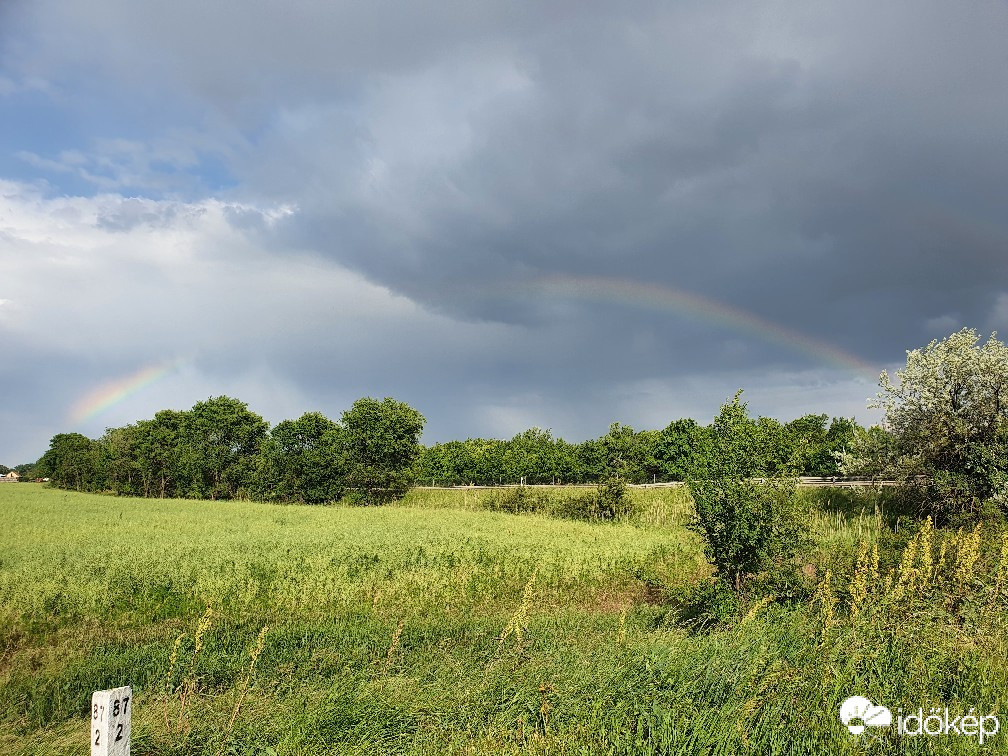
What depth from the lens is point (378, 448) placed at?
6556 centimetres

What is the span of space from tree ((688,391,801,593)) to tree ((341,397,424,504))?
55.6m

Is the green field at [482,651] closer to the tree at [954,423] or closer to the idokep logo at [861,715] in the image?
the idokep logo at [861,715]

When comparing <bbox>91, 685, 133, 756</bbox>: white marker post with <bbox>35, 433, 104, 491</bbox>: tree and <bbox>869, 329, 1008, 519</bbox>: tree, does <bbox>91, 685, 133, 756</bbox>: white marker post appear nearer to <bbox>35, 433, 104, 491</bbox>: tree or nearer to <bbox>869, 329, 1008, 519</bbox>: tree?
<bbox>869, 329, 1008, 519</bbox>: tree

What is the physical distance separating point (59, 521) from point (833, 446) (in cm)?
8275

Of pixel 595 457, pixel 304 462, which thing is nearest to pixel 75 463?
pixel 304 462

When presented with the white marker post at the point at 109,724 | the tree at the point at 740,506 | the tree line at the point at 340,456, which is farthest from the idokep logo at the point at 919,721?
the tree line at the point at 340,456

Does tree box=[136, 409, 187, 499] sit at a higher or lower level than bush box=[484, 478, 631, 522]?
higher

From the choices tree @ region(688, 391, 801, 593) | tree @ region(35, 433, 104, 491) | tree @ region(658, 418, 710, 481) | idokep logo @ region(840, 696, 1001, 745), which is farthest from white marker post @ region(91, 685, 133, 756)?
tree @ region(35, 433, 104, 491)

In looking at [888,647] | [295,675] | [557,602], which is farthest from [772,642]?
[557,602]

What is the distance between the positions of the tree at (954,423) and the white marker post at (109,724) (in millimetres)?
26178

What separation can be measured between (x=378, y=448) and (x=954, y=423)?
2128 inches

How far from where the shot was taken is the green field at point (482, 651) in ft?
18.6

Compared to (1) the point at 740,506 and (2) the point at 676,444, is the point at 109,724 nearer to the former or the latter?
(1) the point at 740,506

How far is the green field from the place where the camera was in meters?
5.68
